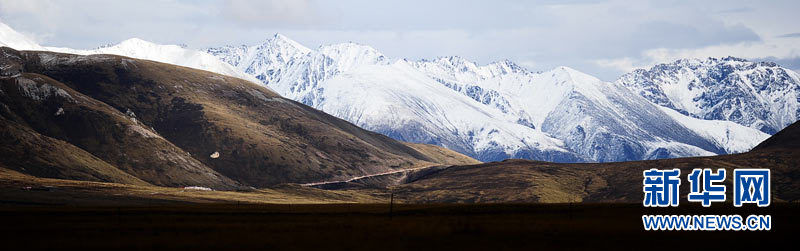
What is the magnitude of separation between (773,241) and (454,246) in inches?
1271

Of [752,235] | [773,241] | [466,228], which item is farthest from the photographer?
[466,228]

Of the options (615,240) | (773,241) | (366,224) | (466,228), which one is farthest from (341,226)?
(773,241)

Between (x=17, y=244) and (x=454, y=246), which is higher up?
(x=454, y=246)

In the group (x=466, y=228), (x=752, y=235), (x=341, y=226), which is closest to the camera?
(x=752, y=235)

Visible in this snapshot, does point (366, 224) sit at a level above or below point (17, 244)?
above

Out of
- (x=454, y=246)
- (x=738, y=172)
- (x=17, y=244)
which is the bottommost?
(x=17, y=244)

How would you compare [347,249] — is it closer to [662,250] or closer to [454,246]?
[454,246]

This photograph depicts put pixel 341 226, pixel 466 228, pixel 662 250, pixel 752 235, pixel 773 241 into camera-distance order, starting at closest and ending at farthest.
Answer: pixel 662 250 < pixel 773 241 < pixel 752 235 < pixel 466 228 < pixel 341 226

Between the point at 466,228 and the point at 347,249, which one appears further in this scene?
the point at 466,228

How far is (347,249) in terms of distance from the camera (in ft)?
257

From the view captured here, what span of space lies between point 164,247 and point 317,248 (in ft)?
51.1

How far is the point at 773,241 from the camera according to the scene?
83562mm

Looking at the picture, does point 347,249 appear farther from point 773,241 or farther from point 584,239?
point 773,241

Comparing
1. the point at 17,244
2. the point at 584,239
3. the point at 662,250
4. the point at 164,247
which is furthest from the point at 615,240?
the point at 17,244
